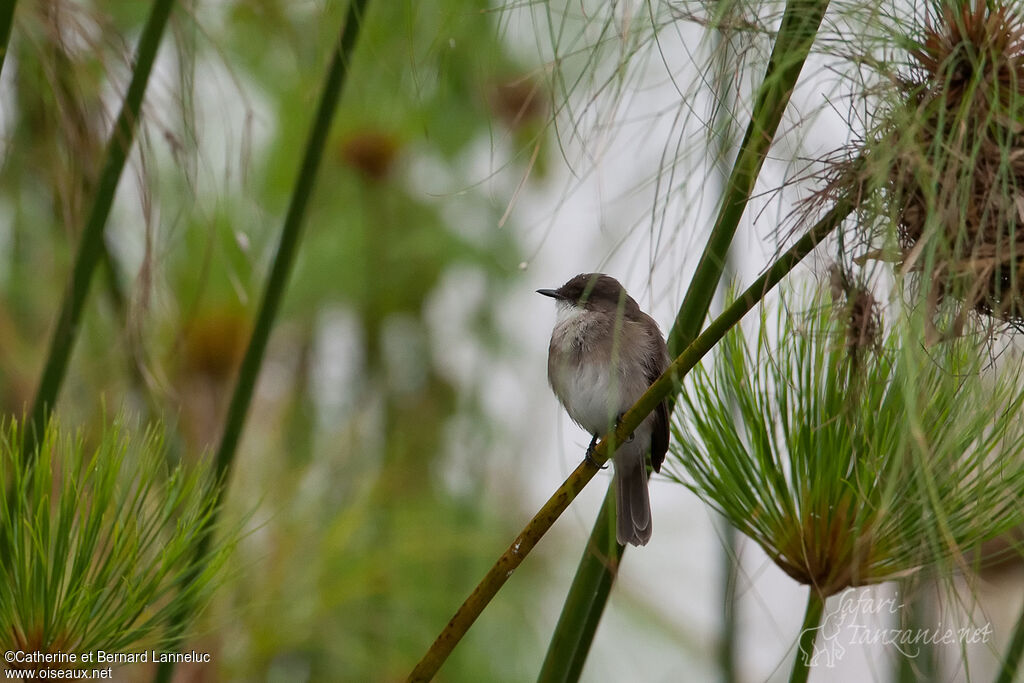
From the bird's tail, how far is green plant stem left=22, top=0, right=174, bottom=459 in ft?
4.45

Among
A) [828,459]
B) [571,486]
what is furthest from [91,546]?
[828,459]

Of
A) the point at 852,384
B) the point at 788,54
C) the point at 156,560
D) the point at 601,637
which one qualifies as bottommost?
the point at 601,637

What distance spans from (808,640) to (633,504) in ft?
A: 4.09

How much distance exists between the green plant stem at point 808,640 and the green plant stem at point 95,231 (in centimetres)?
137

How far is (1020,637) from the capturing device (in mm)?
2096

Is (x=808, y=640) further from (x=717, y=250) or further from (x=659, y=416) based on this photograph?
(x=659, y=416)

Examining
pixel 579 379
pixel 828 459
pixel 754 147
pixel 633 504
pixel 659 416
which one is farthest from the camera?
pixel 579 379

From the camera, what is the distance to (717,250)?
1.98 m

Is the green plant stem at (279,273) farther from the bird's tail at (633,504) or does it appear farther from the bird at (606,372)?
the bird at (606,372)

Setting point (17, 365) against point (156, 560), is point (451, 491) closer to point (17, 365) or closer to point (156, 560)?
point (17, 365)

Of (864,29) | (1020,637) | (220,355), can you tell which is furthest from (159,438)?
(220,355)

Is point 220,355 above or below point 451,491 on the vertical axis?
above

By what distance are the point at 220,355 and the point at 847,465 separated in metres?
2.51

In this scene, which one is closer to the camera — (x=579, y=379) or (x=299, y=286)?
(x=579, y=379)
